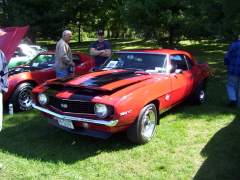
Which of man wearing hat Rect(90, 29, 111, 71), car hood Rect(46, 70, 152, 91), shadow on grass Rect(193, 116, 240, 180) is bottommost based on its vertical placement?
shadow on grass Rect(193, 116, 240, 180)

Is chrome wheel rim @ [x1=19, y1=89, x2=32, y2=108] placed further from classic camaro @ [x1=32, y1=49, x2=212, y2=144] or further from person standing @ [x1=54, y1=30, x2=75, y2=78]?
classic camaro @ [x1=32, y1=49, x2=212, y2=144]

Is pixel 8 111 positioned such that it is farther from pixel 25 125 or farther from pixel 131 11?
pixel 131 11

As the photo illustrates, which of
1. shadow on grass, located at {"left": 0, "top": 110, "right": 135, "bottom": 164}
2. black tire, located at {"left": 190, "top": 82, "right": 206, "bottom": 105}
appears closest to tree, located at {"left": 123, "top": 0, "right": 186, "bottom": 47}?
black tire, located at {"left": 190, "top": 82, "right": 206, "bottom": 105}

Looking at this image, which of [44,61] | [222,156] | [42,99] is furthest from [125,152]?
[44,61]

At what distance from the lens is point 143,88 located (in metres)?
3.73

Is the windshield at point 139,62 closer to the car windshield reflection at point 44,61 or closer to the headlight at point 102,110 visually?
the headlight at point 102,110

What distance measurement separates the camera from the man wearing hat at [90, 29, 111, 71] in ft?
21.2

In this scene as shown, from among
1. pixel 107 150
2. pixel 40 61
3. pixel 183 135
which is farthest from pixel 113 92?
pixel 40 61

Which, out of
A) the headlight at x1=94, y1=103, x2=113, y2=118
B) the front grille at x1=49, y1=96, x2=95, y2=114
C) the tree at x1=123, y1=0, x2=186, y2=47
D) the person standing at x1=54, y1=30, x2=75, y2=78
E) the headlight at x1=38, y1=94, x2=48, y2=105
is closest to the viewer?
the headlight at x1=94, y1=103, x2=113, y2=118

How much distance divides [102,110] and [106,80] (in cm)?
81

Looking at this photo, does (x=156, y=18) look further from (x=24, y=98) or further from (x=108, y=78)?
(x=108, y=78)

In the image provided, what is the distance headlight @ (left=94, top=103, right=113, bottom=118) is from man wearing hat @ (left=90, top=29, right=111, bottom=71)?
131 inches

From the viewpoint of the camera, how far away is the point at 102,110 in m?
3.33

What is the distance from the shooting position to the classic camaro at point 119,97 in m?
3.35
